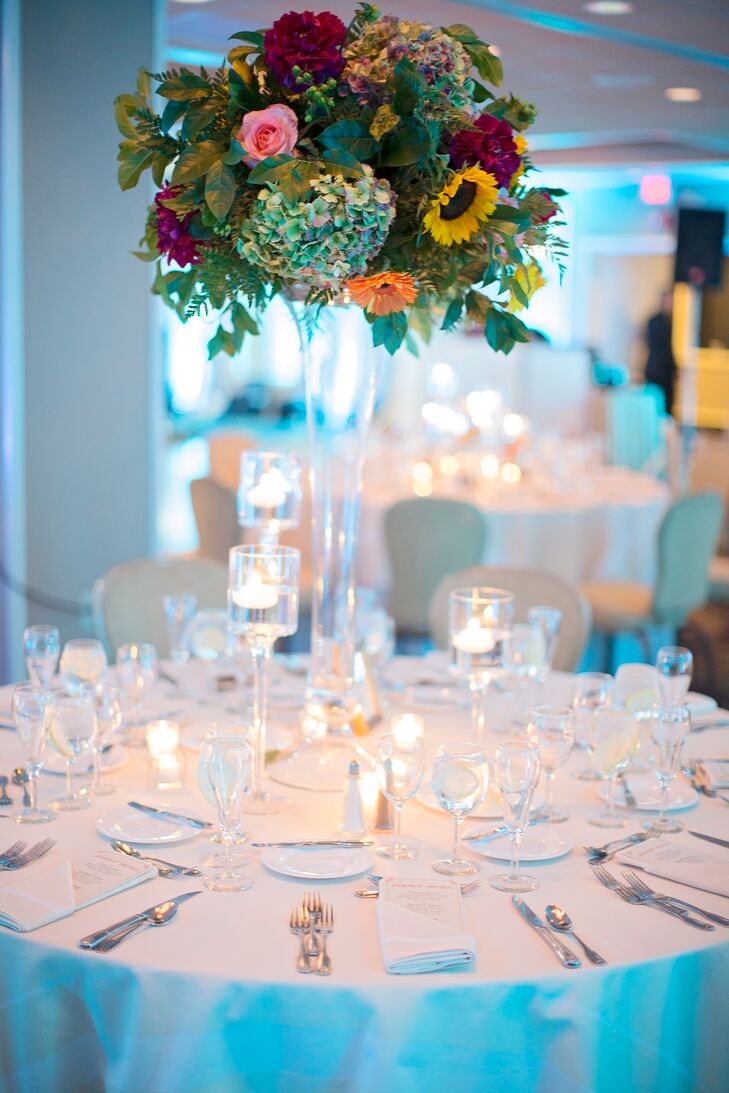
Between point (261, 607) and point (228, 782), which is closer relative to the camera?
point (228, 782)

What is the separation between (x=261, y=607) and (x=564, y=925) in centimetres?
74

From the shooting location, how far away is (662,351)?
12.4 m

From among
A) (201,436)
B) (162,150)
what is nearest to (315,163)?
(162,150)

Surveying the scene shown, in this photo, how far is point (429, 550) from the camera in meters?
4.48

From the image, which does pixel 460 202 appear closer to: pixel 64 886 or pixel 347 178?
pixel 347 178

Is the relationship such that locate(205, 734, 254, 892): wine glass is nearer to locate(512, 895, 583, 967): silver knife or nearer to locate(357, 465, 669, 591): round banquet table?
locate(512, 895, 583, 967): silver knife

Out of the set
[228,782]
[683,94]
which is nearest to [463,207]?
[228,782]

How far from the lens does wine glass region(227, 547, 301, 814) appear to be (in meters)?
2.01

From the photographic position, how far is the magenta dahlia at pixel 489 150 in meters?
1.92

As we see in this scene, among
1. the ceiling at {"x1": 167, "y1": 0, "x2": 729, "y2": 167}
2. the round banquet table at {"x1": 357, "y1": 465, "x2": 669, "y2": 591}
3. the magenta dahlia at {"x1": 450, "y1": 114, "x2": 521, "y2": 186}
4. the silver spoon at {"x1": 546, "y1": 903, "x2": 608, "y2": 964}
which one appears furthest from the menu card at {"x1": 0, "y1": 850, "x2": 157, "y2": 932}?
the ceiling at {"x1": 167, "y1": 0, "x2": 729, "y2": 167}

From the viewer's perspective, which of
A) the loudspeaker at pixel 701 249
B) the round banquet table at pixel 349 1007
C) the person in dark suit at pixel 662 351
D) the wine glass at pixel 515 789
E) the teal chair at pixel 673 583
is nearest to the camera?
the round banquet table at pixel 349 1007

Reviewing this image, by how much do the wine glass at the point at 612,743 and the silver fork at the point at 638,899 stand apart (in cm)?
21

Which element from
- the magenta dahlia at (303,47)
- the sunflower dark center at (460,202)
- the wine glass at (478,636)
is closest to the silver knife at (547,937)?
the wine glass at (478,636)

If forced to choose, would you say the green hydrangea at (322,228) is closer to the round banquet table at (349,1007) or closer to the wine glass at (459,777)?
the wine glass at (459,777)
